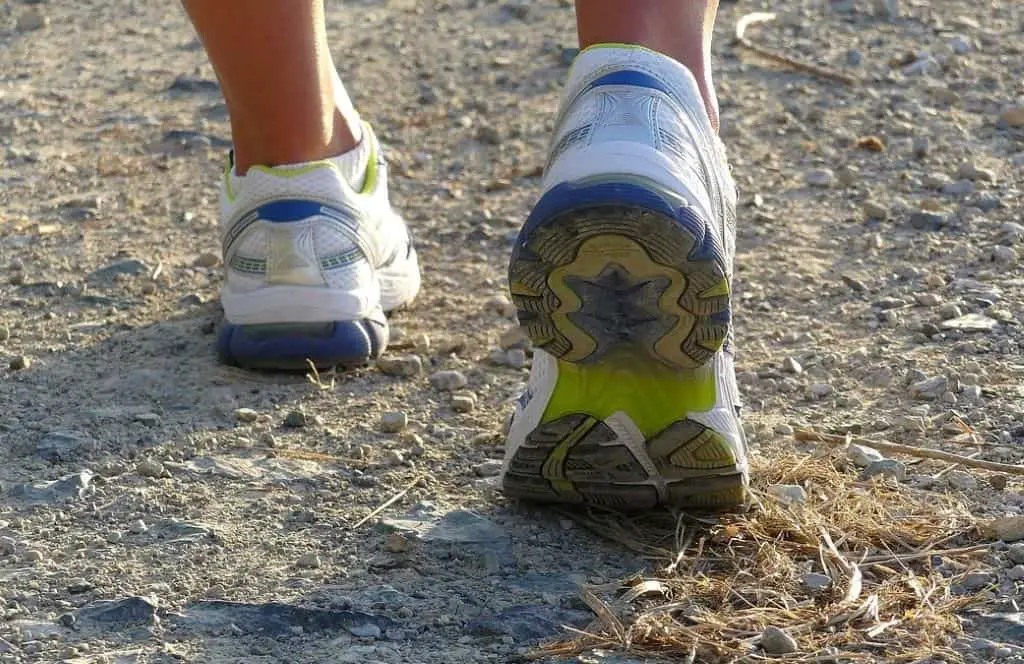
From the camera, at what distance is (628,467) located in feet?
5.27

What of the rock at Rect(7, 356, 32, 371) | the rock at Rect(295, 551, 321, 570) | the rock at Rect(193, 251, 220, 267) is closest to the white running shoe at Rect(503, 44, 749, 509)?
the rock at Rect(295, 551, 321, 570)

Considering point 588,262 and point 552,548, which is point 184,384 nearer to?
point 552,548

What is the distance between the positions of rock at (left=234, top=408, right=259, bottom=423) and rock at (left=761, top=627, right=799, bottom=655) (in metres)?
0.90

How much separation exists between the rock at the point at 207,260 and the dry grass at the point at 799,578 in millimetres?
1216

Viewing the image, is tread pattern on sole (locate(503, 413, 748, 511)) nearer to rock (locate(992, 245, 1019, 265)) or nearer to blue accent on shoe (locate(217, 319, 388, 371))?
blue accent on shoe (locate(217, 319, 388, 371))

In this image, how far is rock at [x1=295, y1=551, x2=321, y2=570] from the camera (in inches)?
64.3

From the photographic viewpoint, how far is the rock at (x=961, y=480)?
1.77 m

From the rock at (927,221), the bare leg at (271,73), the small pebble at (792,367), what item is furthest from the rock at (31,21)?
the small pebble at (792,367)

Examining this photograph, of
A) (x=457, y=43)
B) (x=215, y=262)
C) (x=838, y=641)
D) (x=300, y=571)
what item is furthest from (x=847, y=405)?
(x=457, y=43)

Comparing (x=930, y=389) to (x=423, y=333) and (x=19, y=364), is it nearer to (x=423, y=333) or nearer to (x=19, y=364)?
(x=423, y=333)

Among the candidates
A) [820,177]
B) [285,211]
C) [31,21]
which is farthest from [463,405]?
[31,21]

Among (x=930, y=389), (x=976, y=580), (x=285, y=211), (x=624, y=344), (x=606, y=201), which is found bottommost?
(x=930, y=389)

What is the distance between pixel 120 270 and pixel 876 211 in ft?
4.56

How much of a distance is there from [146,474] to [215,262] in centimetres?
88
